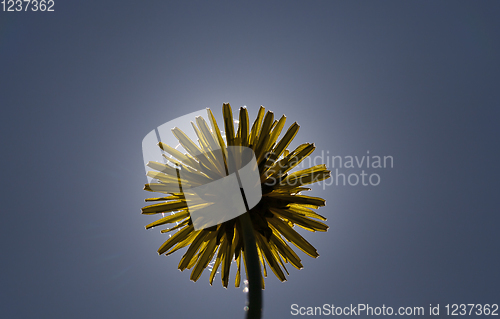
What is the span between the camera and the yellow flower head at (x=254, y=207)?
7.99ft

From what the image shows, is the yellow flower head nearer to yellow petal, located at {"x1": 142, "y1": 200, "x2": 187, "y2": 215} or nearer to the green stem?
yellow petal, located at {"x1": 142, "y1": 200, "x2": 187, "y2": 215}

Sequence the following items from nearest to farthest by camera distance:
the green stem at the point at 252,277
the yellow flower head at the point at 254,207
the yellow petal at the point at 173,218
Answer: the green stem at the point at 252,277 → the yellow flower head at the point at 254,207 → the yellow petal at the point at 173,218

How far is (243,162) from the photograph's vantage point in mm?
2412

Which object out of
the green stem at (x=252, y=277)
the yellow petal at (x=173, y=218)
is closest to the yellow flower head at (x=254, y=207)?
the yellow petal at (x=173, y=218)

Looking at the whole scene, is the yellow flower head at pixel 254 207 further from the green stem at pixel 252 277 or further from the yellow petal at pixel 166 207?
the green stem at pixel 252 277

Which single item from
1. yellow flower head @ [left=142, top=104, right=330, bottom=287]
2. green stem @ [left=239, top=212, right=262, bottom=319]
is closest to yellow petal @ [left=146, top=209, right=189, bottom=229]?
yellow flower head @ [left=142, top=104, right=330, bottom=287]

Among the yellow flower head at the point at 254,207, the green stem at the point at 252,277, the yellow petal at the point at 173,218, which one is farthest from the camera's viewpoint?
the yellow petal at the point at 173,218

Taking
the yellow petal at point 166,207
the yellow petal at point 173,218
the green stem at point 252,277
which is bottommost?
the green stem at point 252,277

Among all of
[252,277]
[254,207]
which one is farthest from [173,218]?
[252,277]

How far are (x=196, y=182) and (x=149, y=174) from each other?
543 mm

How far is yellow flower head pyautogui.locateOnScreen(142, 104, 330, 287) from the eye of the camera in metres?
2.44

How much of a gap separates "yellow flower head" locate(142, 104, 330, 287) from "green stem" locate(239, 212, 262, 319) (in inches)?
14.4

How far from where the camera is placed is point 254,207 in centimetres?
233

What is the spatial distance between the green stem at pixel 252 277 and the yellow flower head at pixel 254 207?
14.4 inches
